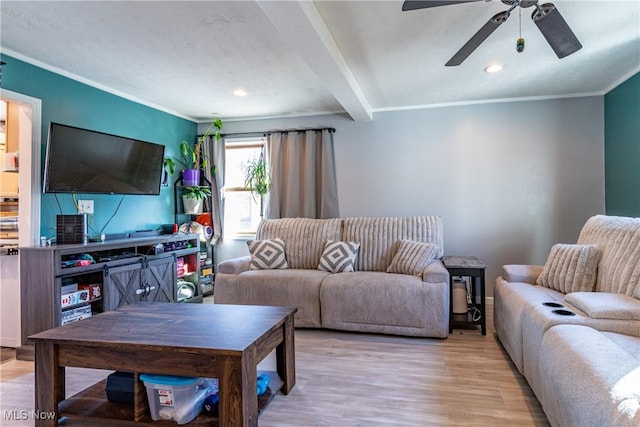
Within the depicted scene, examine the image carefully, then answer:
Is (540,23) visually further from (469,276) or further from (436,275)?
(469,276)

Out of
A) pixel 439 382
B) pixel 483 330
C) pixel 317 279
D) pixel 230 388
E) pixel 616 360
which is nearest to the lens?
pixel 616 360

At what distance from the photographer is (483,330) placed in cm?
329

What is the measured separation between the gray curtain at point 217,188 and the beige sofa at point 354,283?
940 mm

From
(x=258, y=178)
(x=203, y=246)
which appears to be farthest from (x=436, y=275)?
(x=203, y=246)

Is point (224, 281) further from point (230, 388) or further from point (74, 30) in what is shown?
point (74, 30)

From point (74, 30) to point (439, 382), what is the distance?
11.2 ft

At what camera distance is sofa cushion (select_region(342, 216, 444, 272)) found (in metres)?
3.90

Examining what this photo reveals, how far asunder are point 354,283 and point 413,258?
0.64m

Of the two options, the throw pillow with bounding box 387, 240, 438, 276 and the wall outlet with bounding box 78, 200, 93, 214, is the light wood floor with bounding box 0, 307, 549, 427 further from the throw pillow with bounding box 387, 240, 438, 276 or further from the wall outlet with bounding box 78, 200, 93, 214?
the wall outlet with bounding box 78, 200, 93, 214

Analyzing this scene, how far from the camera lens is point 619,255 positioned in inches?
93.7

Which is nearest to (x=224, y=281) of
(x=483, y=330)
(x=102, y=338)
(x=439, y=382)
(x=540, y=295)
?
(x=102, y=338)

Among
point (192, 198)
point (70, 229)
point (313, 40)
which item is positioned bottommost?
point (70, 229)

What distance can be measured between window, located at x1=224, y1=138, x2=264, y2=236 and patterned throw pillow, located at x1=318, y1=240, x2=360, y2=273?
1608mm

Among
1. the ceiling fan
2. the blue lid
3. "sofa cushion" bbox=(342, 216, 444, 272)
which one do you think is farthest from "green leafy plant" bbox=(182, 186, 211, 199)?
the ceiling fan
